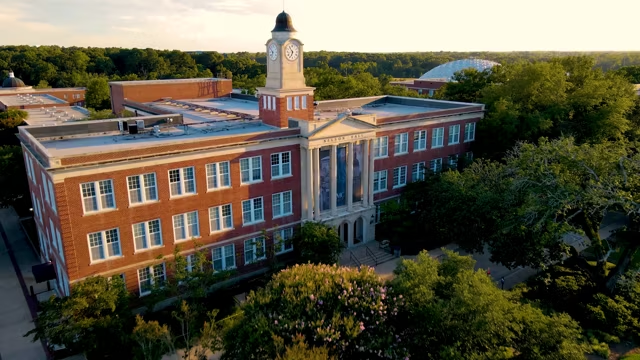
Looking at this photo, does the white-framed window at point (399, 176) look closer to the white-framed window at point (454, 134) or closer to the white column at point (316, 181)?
the white-framed window at point (454, 134)

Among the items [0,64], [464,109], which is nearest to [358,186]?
[464,109]

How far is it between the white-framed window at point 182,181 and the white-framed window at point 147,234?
7.94 feet

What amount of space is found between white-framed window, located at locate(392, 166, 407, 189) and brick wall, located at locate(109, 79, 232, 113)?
108 ft

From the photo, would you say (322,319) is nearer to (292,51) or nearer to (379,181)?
(292,51)

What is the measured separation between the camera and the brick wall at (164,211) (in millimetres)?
27516

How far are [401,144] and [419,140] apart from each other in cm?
257

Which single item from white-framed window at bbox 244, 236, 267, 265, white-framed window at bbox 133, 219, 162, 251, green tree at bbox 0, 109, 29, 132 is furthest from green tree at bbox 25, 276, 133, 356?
green tree at bbox 0, 109, 29, 132

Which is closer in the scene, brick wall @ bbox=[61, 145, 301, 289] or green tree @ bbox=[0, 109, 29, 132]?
brick wall @ bbox=[61, 145, 301, 289]

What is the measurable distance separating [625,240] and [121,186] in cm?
3280

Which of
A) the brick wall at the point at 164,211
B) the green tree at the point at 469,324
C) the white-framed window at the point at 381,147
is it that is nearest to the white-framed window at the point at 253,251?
the brick wall at the point at 164,211

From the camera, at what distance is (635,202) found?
1094 inches

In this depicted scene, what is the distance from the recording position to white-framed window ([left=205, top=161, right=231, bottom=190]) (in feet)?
106

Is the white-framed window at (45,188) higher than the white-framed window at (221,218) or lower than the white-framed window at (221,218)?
higher

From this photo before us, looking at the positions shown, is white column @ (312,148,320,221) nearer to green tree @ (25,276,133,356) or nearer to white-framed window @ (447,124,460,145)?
green tree @ (25,276,133,356)
